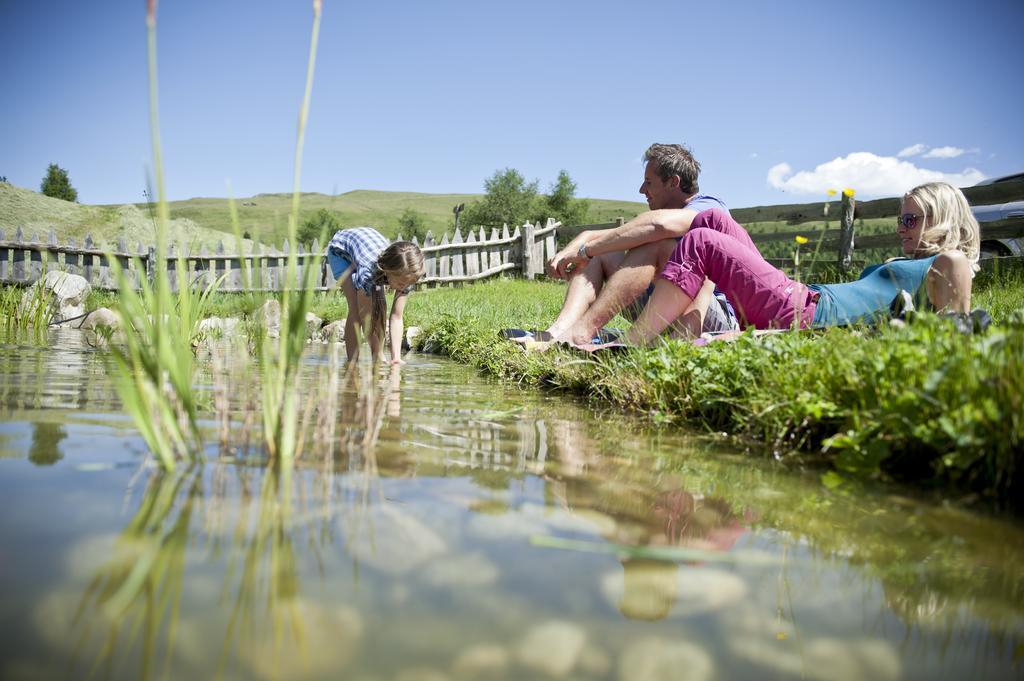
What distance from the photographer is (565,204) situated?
47.0 m

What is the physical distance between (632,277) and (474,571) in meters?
3.32

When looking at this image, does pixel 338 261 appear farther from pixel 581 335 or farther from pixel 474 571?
pixel 474 571

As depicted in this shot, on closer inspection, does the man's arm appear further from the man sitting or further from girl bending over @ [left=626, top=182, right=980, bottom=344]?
girl bending over @ [left=626, top=182, right=980, bottom=344]

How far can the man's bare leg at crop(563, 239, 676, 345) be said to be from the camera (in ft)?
14.1

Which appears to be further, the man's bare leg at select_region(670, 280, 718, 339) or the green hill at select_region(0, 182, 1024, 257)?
the green hill at select_region(0, 182, 1024, 257)

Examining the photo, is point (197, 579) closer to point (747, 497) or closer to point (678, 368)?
point (747, 497)

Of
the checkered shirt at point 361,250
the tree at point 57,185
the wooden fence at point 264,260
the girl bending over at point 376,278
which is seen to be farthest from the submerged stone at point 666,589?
the tree at point 57,185

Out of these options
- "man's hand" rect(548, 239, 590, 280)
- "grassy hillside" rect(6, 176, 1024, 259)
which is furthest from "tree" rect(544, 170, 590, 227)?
"man's hand" rect(548, 239, 590, 280)

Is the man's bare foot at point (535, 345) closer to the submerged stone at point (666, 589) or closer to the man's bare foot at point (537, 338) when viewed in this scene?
the man's bare foot at point (537, 338)

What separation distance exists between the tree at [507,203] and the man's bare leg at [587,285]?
41.2 meters

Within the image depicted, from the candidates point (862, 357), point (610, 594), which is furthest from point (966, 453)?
point (610, 594)

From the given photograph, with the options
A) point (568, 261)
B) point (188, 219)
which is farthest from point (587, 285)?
point (188, 219)

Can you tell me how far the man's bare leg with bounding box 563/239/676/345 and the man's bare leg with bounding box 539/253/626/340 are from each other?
144mm

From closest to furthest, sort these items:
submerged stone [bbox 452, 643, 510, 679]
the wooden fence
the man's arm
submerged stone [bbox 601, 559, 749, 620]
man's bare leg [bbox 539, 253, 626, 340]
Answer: submerged stone [bbox 452, 643, 510, 679]
submerged stone [bbox 601, 559, 749, 620]
the man's arm
man's bare leg [bbox 539, 253, 626, 340]
the wooden fence
